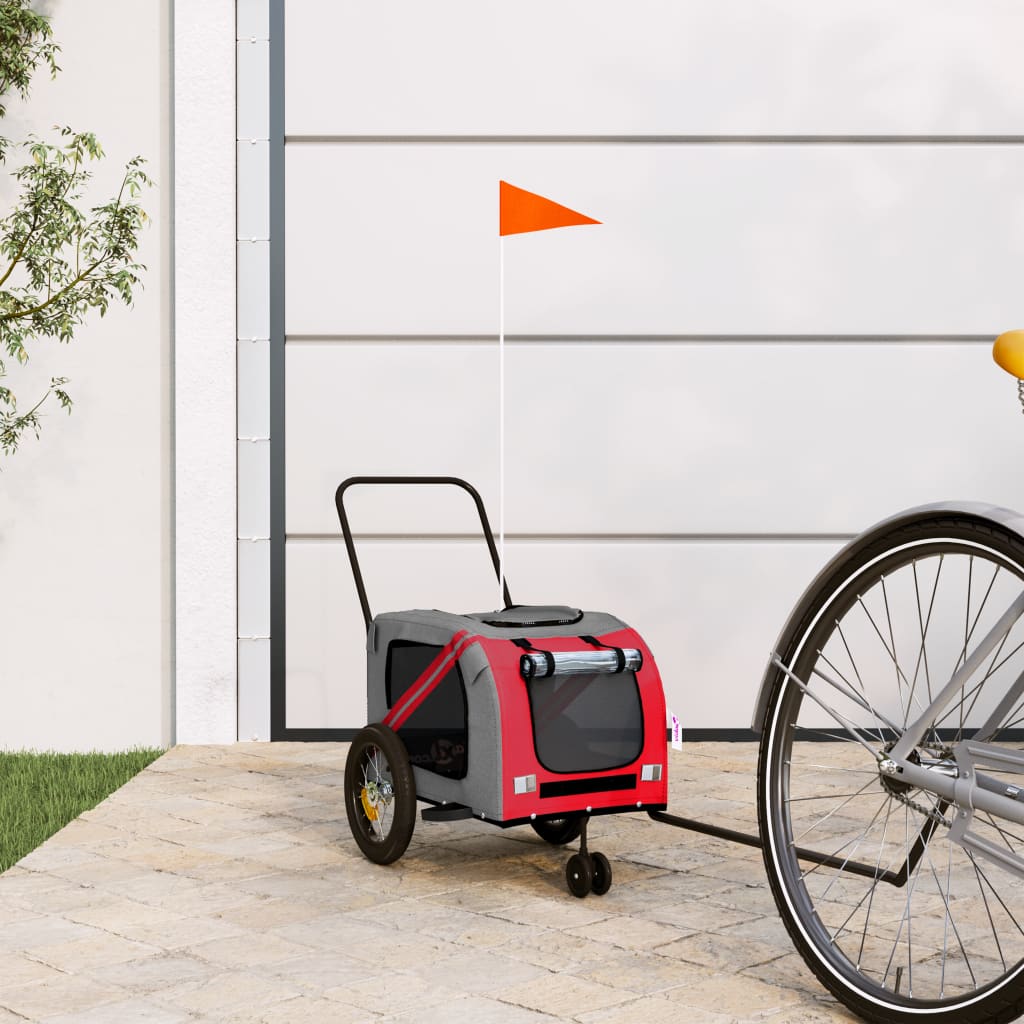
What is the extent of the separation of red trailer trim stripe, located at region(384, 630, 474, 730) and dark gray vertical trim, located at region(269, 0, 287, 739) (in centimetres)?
189

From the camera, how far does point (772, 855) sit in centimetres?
277

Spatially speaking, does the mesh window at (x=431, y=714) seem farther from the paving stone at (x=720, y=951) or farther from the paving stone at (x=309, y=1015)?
the paving stone at (x=309, y=1015)

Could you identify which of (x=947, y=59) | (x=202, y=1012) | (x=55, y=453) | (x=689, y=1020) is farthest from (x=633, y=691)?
(x=947, y=59)

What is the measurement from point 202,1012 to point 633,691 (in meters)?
1.30

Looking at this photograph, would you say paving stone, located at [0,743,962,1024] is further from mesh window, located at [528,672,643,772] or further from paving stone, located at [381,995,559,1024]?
mesh window, located at [528,672,643,772]

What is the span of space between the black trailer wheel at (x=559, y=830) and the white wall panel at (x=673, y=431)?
1.88 m

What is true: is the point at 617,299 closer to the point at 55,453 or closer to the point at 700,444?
the point at 700,444

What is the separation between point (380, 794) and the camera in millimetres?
3670

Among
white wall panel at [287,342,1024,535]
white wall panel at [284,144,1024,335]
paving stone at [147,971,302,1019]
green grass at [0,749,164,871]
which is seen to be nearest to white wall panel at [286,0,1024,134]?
white wall panel at [284,144,1024,335]

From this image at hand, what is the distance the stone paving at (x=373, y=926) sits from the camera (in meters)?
2.65

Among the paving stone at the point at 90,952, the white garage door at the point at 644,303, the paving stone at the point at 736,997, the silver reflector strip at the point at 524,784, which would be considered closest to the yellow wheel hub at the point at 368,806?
the silver reflector strip at the point at 524,784

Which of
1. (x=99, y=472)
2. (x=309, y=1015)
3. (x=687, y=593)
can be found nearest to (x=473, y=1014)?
(x=309, y=1015)

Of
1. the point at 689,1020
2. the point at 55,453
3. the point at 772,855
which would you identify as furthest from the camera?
the point at 55,453

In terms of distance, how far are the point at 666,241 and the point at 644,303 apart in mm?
266
